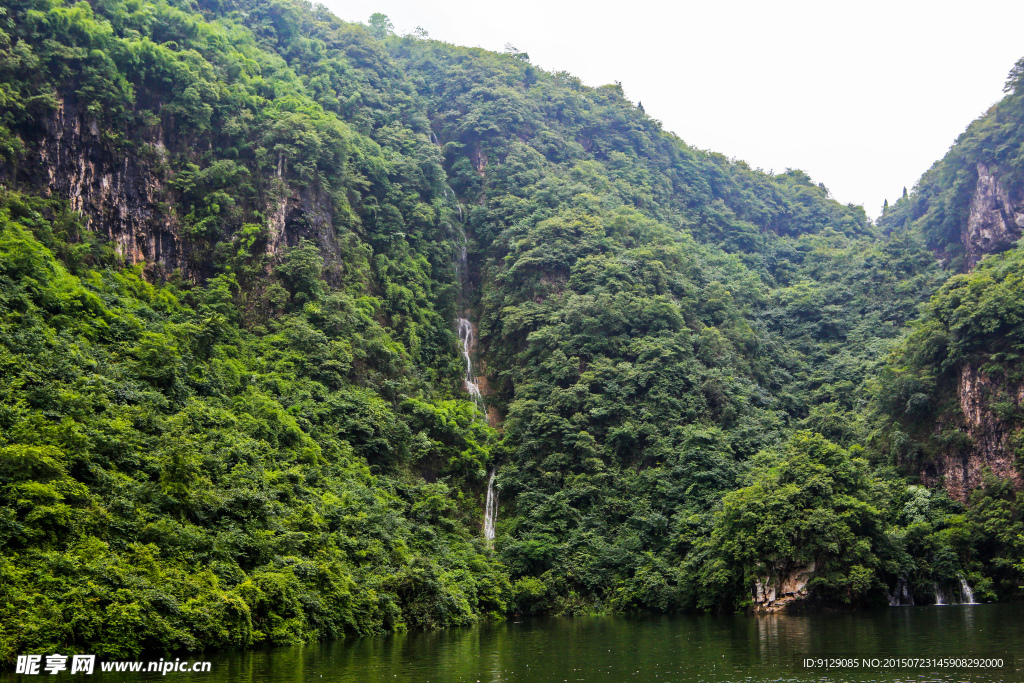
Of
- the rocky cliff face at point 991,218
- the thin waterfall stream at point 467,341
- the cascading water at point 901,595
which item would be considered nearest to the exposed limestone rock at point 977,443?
the cascading water at point 901,595

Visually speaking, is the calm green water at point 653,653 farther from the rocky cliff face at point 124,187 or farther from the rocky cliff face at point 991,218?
the rocky cliff face at point 991,218

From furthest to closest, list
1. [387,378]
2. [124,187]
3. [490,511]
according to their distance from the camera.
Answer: [387,378], [490,511], [124,187]

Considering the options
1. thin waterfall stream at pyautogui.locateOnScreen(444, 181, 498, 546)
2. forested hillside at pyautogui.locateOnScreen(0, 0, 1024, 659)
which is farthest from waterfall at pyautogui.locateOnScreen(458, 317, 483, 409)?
forested hillside at pyautogui.locateOnScreen(0, 0, 1024, 659)

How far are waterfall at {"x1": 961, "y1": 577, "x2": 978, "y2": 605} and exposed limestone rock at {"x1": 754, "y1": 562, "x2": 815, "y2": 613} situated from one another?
6.56 metres

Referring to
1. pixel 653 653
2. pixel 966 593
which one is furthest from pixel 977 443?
pixel 653 653

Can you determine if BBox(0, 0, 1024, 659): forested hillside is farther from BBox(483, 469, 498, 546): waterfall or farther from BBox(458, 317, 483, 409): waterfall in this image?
BBox(483, 469, 498, 546): waterfall

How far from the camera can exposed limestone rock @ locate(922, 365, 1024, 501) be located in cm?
3278

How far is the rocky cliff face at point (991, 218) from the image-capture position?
168 feet

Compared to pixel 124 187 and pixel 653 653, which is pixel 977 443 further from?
pixel 124 187

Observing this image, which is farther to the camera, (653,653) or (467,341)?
(467,341)

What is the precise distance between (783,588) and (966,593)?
757cm

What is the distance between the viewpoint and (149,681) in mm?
12867

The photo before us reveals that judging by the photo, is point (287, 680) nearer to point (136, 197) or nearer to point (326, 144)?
point (136, 197)

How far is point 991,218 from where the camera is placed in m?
52.4
